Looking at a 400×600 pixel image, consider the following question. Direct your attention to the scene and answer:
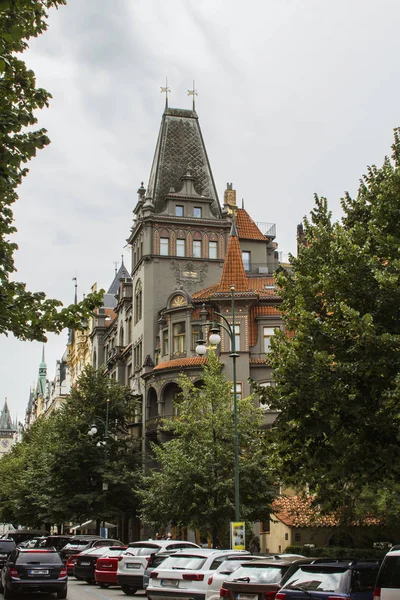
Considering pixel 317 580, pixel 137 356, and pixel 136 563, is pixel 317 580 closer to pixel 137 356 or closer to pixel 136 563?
pixel 136 563

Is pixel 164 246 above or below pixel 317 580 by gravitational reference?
above

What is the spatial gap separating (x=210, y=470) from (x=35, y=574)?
43.0ft

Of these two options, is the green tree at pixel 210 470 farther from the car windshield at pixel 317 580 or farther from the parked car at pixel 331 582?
the car windshield at pixel 317 580

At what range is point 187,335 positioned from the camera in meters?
50.9

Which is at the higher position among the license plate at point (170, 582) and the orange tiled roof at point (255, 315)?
the orange tiled roof at point (255, 315)

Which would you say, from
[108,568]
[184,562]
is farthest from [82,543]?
[184,562]

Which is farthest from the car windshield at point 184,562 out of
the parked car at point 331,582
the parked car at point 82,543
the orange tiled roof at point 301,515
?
the parked car at point 82,543

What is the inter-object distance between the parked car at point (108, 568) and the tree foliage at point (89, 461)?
1829 cm

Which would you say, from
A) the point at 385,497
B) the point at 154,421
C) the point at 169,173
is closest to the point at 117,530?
the point at 154,421

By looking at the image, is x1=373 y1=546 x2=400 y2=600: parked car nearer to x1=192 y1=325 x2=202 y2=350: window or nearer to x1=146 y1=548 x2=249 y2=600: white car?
x1=146 y1=548 x2=249 y2=600: white car

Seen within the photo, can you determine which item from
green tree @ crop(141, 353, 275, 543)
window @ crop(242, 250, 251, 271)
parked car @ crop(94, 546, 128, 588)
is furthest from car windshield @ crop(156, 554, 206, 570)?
window @ crop(242, 250, 251, 271)

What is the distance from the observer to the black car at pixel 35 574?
22.0 metres

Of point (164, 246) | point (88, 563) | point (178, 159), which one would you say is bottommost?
point (88, 563)

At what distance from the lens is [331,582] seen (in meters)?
13.3
